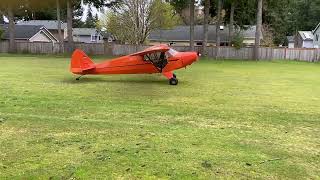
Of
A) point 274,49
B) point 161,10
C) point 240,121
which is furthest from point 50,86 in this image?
point 161,10

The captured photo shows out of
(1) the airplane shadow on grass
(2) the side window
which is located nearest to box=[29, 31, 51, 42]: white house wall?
(1) the airplane shadow on grass

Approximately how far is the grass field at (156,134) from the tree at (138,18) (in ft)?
127

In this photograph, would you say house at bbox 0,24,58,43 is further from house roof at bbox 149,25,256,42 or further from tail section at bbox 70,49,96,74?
tail section at bbox 70,49,96,74

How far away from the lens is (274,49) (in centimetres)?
4194

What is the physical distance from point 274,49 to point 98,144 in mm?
37643

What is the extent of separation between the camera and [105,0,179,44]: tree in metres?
51.7

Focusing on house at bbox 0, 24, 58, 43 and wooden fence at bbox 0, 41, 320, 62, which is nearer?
wooden fence at bbox 0, 41, 320, 62

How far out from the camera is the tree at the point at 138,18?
2036 inches

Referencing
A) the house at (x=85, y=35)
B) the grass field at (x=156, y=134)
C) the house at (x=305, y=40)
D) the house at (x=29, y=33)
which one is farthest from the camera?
the house at (x=85, y=35)

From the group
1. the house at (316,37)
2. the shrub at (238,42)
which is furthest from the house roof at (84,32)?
the shrub at (238,42)

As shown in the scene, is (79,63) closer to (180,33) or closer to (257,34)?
(257,34)

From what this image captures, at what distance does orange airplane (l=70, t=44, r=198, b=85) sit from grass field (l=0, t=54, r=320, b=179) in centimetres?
272

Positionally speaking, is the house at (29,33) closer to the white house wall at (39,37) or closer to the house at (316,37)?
the white house wall at (39,37)

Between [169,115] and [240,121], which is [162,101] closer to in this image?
[169,115]
